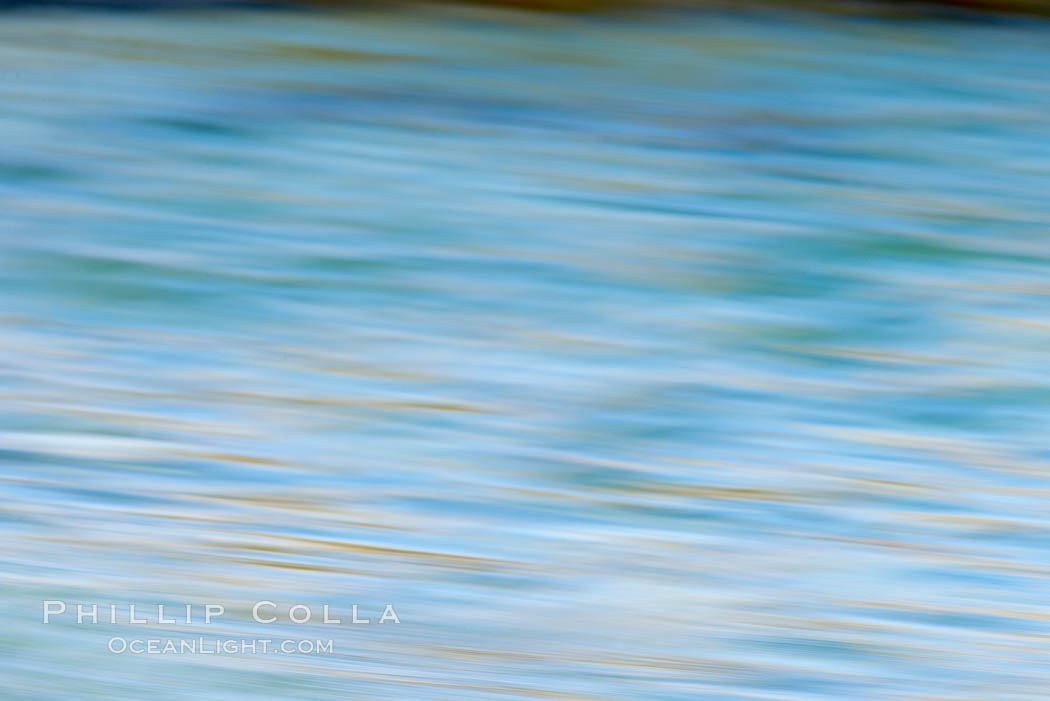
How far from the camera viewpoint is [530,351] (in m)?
1.24

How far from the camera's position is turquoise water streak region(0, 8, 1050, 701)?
0.96 m

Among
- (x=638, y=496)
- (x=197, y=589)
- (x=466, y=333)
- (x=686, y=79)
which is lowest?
(x=197, y=589)

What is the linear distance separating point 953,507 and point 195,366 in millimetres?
626

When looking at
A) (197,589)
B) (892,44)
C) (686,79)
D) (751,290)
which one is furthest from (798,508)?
(892,44)

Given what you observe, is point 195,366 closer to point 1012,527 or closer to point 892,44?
point 1012,527

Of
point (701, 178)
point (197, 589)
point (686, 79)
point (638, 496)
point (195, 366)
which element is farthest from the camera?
point (686, 79)

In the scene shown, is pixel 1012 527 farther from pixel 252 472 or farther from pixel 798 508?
pixel 252 472

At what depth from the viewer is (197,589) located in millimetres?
980

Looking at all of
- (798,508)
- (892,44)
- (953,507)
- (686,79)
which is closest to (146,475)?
(798,508)

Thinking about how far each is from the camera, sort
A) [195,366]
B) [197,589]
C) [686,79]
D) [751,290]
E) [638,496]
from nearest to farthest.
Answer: [197,589], [638,496], [195,366], [751,290], [686,79]

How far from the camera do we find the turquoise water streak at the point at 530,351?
3.16 feet

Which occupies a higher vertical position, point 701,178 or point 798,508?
point 701,178

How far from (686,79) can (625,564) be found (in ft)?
2.57

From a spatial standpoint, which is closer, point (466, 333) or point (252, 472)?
point (252, 472)
